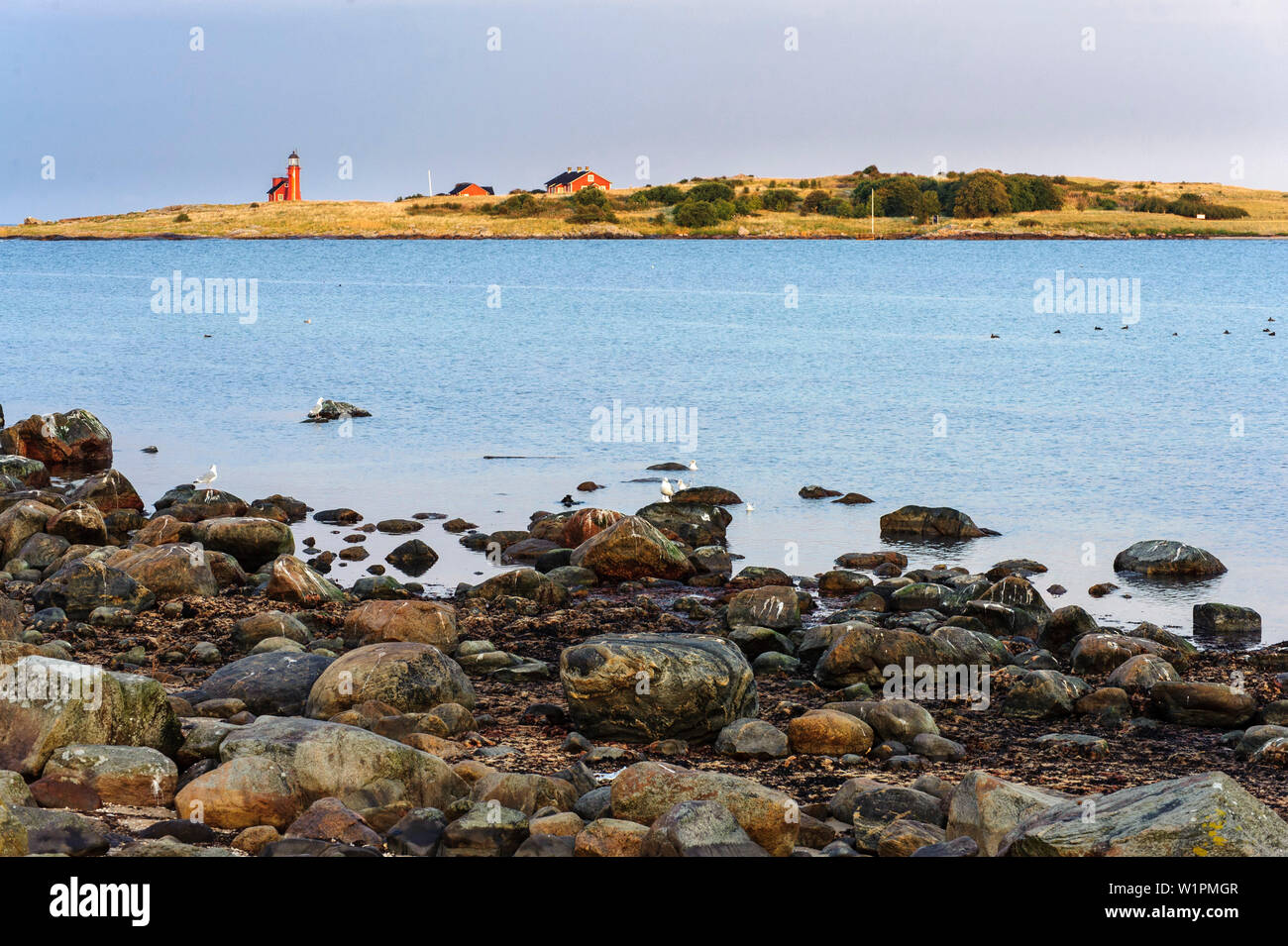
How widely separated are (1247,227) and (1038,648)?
512ft

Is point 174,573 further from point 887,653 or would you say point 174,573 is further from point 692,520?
point 887,653

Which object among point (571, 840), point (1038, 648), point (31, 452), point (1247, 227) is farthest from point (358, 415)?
point (1247, 227)

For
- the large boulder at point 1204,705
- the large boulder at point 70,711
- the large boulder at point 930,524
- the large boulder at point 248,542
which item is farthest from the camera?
the large boulder at point 930,524

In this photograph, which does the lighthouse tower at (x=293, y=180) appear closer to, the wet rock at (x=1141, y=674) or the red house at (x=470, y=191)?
the red house at (x=470, y=191)

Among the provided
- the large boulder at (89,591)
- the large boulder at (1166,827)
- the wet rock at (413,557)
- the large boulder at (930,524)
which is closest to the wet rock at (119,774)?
the large boulder at (1166,827)

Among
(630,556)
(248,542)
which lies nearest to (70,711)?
(248,542)

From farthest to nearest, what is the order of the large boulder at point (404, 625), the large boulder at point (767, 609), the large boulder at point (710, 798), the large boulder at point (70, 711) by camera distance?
the large boulder at point (767, 609) < the large boulder at point (404, 625) < the large boulder at point (70, 711) < the large boulder at point (710, 798)

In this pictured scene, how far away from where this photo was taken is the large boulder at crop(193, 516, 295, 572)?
16812 mm

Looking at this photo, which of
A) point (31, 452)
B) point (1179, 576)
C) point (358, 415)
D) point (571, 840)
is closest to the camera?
point (571, 840)

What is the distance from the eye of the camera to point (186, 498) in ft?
68.4

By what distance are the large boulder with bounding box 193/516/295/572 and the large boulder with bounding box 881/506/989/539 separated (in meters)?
8.92

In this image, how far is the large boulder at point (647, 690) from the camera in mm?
10688

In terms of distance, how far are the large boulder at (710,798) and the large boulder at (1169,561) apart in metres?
11.0
